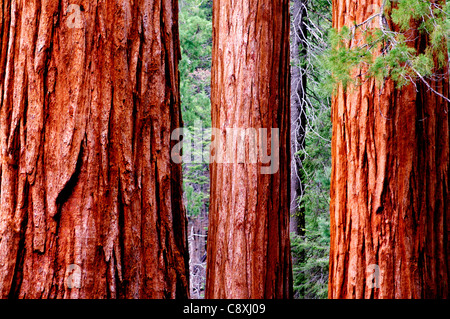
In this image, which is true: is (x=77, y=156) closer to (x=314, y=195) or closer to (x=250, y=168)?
(x=250, y=168)

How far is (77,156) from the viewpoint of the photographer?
1.36 metres

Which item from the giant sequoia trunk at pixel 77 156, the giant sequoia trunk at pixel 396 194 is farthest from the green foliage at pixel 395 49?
the giant sequoia trunk at pixel 77 156

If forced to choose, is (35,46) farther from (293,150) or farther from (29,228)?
(293,150)

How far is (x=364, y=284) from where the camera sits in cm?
308

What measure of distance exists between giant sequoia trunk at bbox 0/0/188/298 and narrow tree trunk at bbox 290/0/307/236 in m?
6.58

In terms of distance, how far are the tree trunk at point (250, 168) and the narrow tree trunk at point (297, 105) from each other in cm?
437

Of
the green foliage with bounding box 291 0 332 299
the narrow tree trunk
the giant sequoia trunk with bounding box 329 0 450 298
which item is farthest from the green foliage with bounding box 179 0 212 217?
the giant sequoia trunk with bounding box 329 0 450 298

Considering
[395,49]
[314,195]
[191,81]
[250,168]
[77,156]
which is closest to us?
[77,156]

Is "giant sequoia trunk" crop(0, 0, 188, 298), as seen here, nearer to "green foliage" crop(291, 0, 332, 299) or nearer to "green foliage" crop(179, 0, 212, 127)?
"green foliage" crop(291, 0, 332, 299)

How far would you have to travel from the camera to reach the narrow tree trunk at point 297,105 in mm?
8047

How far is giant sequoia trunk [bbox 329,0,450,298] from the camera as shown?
295cm

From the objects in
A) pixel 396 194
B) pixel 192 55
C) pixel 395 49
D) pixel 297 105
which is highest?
pixel 192 55

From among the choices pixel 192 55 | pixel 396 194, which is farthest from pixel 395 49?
pixel 192 55

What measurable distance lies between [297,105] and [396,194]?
18.1 ft
